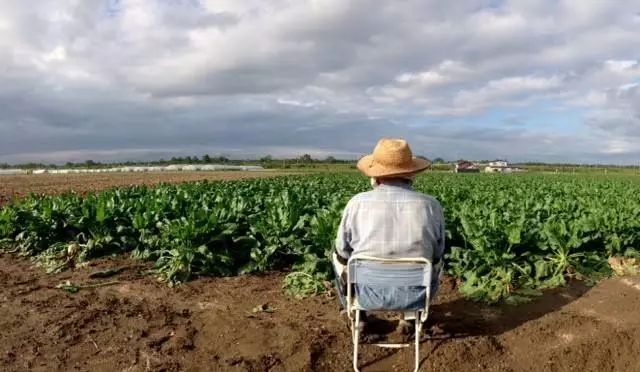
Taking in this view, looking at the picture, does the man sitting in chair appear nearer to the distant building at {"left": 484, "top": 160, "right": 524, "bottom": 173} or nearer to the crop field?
the crop field

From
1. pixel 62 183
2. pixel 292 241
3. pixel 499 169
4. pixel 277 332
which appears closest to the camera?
pixel 277 332

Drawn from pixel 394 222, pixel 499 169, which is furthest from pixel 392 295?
pixel 499 169

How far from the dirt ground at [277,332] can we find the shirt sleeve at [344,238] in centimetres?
99

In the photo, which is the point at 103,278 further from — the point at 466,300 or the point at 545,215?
the point at 545,215

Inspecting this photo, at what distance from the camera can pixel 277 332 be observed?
18.3 feet

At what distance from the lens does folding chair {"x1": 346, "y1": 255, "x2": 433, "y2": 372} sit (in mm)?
4461

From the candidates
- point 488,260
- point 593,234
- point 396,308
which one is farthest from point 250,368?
point 593,234

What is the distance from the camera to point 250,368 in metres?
4.95

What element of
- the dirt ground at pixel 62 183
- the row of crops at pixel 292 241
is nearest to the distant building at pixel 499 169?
the dirt ground at pixel 62 183

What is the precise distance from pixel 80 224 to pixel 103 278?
1.86 metres

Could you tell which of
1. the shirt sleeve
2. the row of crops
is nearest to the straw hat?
the shirt sleeve

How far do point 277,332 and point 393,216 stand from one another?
1.88m

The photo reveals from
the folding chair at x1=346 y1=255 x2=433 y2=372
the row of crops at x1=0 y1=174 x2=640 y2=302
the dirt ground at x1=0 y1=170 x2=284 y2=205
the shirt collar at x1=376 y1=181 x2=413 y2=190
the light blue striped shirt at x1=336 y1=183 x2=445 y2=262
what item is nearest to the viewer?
the folding chair at x1=346 y1=255 x2=433 y2=372

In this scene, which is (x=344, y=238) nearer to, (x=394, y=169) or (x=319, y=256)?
(x=394, y=169)
